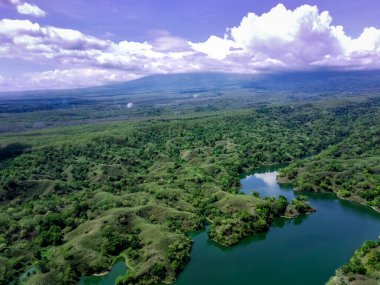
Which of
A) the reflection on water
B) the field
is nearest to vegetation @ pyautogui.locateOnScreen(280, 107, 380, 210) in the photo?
the field

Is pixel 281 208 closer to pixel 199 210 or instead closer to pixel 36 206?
pixel 199 210

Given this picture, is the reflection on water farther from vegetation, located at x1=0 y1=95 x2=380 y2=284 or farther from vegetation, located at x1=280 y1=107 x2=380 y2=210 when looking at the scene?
vegetation, located at x1=0 y1=95 x2=380 y2=284

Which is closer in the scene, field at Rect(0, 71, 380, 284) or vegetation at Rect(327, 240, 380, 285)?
vegetation at Rect(327, 240, 380, 285)

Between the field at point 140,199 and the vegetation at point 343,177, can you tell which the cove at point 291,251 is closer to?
the field at point 140,199

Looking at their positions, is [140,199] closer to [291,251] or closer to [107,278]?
[107,278]

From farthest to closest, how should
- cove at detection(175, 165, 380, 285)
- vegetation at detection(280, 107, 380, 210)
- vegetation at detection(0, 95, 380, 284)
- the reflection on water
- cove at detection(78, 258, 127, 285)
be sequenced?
the reflection on water
vegetation at detection(280, 107, 380, 210)
vegetation at detection(0, 95, 380, 284)
cove at detection(78, 258, 127, 285)
cove at detection(175, 165, 380, 285)

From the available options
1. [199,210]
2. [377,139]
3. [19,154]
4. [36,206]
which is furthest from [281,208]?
[19,154]

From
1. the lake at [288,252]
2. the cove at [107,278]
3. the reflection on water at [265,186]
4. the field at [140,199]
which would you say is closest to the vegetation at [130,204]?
the field at [140,199]
